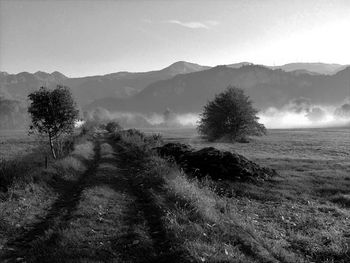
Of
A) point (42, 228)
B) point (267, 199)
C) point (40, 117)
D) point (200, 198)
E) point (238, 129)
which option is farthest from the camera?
point (238, 129)

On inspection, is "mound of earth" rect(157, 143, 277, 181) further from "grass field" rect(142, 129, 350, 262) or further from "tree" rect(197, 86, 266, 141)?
"tree" rect(197, 86, 266, 141)

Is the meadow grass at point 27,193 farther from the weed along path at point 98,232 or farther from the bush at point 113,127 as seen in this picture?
the bush at point 113,127

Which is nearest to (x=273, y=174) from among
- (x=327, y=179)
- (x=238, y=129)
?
(x=327, y=179)

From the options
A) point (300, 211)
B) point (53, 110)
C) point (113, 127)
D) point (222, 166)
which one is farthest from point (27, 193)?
point (113, 127)

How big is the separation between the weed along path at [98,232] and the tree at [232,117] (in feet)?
201

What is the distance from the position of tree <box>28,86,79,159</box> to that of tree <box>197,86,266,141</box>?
4797cm

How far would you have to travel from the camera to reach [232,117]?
266 ft

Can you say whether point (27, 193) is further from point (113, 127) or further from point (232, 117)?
point (113, 127)

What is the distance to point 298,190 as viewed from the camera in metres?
24.8

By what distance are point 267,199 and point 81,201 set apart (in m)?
11.2

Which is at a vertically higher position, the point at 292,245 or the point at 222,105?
the point at 222,105

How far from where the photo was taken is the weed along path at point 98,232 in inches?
453

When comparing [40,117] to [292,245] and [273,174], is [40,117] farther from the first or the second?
[292,245]

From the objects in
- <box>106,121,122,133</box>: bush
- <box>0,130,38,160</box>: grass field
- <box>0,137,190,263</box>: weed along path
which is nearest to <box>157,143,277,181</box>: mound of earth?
<box>0,137,190,263</box>: weed along path
